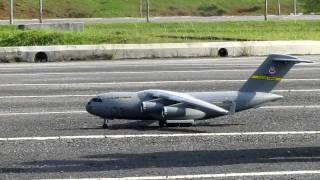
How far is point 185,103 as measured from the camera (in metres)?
13.7

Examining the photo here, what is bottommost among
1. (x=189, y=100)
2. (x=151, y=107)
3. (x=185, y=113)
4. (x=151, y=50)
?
(x=185, y=113)

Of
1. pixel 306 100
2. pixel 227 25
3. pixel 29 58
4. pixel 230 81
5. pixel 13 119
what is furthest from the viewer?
pixel 227 25

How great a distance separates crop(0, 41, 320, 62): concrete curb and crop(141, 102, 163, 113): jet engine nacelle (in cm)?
1813

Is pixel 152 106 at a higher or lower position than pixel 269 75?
lower

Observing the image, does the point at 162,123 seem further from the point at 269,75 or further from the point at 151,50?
the point at 151,50

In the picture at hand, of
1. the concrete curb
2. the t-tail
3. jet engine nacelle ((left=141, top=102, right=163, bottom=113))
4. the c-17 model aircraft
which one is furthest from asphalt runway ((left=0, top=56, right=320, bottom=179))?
the concrete curb

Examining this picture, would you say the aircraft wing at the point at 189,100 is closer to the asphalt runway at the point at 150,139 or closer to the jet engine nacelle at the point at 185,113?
the jet engine nacelle at the point at 185,113

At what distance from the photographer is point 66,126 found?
1469cm

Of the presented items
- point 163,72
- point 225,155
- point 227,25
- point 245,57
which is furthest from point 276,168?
point 227,25

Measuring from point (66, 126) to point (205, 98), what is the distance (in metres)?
2.79

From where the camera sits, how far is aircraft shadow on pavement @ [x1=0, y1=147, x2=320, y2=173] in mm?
10766

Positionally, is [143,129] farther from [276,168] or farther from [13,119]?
[276,168]

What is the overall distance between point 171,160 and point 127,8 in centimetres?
7433

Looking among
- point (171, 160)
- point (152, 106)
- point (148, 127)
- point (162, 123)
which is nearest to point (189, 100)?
point (152, 106)
